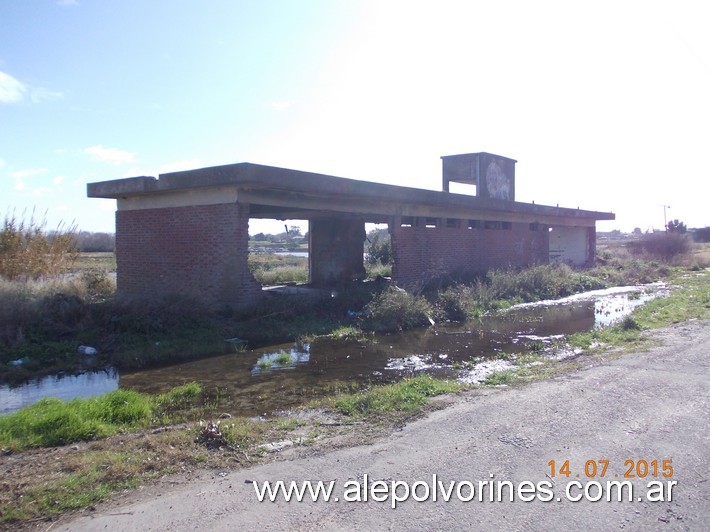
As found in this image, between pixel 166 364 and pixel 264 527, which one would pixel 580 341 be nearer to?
pixel 166 364

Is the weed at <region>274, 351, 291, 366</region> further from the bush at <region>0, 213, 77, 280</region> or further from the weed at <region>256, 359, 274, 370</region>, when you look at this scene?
the bush at <region>0, 213, 77, 280</region>

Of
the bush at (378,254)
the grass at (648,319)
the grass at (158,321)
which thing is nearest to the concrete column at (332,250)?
the grass at (158,321)

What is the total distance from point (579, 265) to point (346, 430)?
30.4 meters

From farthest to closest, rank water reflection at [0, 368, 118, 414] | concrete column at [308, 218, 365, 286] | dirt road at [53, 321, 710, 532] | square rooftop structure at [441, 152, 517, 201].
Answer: square rooftop structure at [441, 152, 517, 201] < concrete column at [308, 218, 365, 286] < water reflection at [0, 368, 118, 414] < dirt road at [53, 321, 710, 532]

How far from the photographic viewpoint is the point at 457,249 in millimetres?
21297

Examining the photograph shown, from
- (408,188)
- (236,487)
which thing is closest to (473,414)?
(236,487)

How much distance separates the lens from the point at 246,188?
13.3m

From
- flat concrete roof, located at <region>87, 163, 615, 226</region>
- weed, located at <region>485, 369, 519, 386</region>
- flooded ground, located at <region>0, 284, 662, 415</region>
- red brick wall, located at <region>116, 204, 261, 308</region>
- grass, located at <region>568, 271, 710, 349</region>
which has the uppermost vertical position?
flat concrete roof, located at <region>87, 163, 615, 226</region>

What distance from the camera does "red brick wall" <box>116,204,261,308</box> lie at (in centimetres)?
1326

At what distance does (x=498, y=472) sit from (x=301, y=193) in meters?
11.3

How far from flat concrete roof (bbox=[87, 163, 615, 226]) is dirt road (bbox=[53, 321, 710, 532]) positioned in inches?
313

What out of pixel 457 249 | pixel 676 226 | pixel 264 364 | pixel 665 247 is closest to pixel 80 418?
pixel 264 364

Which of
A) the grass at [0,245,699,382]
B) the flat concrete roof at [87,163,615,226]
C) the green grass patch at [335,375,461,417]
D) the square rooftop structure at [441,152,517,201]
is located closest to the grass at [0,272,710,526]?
the green grass patch at [335,375,461,417]

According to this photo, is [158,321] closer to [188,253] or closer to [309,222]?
[188,253]
